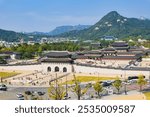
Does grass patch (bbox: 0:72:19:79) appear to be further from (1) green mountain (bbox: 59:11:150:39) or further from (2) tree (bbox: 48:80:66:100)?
(1) green mountain (bbox: 59:11:150:39)

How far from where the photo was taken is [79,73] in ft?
65.1

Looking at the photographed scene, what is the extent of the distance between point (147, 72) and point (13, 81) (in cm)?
711

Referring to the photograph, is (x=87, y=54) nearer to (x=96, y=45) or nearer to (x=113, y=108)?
(x=96, y=45)

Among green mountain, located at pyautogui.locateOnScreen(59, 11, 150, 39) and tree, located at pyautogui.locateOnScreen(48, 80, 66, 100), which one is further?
green mountain, located at pyautogui.locateOnScreen(59, 11, 150, 39)

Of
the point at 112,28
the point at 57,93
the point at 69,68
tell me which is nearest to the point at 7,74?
the point at 69,68

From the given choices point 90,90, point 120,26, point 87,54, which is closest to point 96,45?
point 87,54

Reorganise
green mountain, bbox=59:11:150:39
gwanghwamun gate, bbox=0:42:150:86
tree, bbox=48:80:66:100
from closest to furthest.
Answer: tree, bbox=48:80:66:100
gwanghwamun gate, bbox=0:42:150:86
green mountain, bbox=59:11:150:39

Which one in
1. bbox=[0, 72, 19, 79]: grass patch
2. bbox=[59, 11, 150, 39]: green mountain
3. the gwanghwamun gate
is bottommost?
bbox=[0, 72, 19, 79]: grass patch

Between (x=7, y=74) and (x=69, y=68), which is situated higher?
(x=69, y=68)

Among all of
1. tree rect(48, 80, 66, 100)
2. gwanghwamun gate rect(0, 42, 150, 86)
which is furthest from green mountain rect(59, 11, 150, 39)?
tree rect(48, 80, 66, 100)

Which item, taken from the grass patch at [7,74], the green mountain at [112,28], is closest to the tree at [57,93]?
the grass patch at [7,74]

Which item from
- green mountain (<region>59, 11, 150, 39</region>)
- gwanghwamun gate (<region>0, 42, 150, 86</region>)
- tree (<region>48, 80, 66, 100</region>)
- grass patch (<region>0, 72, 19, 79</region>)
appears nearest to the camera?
tree (<region>48, 80, 66, 100</region>)

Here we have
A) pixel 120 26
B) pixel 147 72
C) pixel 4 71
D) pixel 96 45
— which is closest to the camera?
pixel 147 72

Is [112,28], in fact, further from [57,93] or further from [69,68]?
[57,93]
